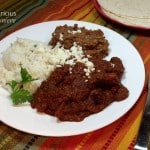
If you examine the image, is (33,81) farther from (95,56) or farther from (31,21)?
(31,21)

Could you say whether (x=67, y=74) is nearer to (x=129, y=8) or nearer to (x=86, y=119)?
(x=86, y=119)

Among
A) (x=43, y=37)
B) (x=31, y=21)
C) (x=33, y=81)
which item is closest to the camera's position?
(x=33, y=81)

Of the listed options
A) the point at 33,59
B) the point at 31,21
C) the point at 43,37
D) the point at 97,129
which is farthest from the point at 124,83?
the point at 31,21

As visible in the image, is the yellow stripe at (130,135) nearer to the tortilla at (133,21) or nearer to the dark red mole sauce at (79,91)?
the dark red mole sauce at (79,91)
